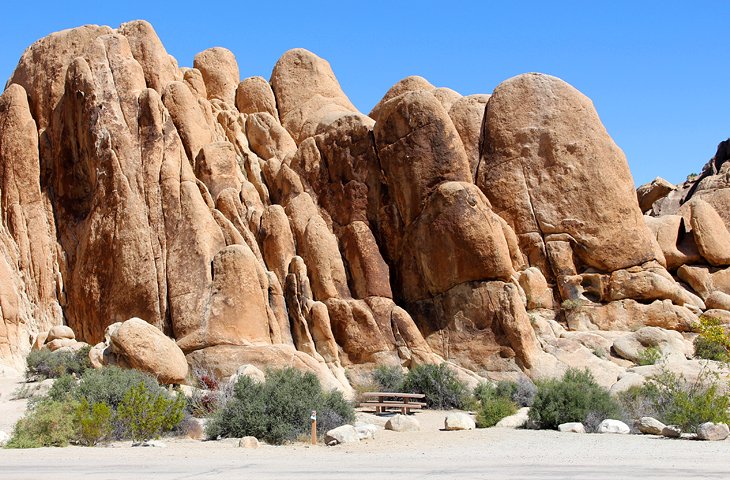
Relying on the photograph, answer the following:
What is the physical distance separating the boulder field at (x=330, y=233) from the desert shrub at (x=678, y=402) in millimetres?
4787

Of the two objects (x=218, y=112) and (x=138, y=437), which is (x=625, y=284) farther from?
(x=138, y=437)

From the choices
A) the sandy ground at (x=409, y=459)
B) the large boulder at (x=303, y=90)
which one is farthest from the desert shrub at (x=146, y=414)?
the large boulder at (x=303, y=90)

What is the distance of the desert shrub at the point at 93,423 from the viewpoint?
54.1ft

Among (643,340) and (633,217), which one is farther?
(633,217)

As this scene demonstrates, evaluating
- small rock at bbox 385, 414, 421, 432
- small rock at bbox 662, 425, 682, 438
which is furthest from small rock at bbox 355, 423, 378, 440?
small rock at bbox 662, 425, 682, 438

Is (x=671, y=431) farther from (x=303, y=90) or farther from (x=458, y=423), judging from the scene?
(x=303, y=90)

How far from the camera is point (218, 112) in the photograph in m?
35.5

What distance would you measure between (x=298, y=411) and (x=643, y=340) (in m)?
14.9

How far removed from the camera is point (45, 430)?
16.7m

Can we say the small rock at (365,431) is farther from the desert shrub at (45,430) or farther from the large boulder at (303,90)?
the large boulder at (303,90)

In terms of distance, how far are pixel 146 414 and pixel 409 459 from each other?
611cm

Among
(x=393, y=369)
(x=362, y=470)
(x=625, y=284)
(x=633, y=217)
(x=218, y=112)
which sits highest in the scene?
(x=218, y=112)

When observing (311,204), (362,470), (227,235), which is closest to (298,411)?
(362,470)

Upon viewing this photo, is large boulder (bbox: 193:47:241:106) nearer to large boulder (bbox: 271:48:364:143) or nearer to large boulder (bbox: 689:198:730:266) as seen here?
large boulder (bbox: 271:48:364:143)
